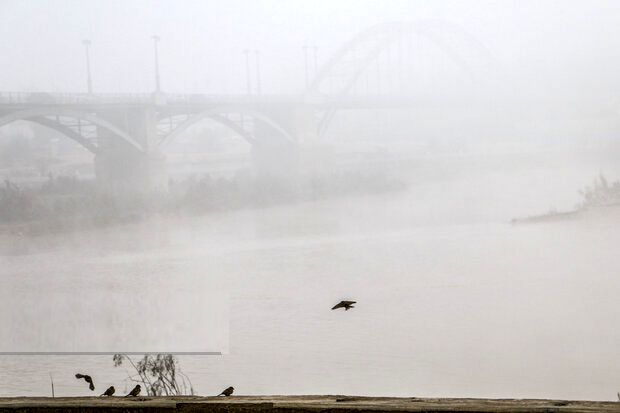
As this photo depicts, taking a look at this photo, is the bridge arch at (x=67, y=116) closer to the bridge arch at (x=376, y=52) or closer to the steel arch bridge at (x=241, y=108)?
the steel arch bridge at (x=241, y=108)

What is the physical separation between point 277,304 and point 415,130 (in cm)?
114

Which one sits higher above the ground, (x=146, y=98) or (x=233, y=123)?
(x=146, y=98)

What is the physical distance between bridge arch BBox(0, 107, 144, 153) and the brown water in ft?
1.60

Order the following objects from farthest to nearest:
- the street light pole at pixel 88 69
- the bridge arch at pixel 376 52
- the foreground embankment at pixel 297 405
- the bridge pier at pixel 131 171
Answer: the bridge pier at pixel 131 171
the street light pole at pixel 88 69
the bridge arch at pixel 376 52
the foreground embankment at pixel 297 405

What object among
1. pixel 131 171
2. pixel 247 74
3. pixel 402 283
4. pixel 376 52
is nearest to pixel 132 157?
pixel 131 171

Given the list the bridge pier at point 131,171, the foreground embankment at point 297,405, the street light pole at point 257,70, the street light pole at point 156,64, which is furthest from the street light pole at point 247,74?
the foreground embankment at point 297,405

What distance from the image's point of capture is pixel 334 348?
3.01 m

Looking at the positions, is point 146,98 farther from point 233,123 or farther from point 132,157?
point 233,123

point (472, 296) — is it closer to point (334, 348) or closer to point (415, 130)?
point (334, 348)

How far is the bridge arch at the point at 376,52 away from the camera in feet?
11.8

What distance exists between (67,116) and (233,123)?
31.4 inches

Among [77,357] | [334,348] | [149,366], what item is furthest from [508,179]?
[77,357]

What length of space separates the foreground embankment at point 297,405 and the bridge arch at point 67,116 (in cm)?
271

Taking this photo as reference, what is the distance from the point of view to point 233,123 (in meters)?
4.04
